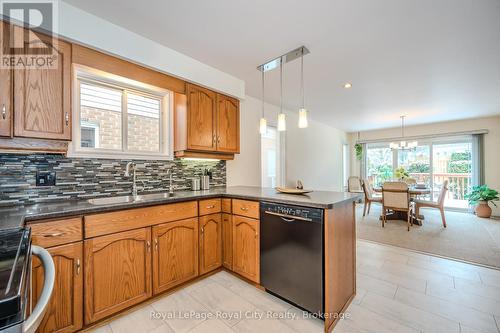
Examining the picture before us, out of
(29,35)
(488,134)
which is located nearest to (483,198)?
(488,134)

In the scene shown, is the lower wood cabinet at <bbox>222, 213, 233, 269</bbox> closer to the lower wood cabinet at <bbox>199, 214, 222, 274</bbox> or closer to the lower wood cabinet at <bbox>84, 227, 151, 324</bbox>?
the lower wood cabinet at <bbox>199, 214, 222, 274</bbox>

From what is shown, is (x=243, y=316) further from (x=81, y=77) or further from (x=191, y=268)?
(x=81, y=77)

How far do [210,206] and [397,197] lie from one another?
3811 mm

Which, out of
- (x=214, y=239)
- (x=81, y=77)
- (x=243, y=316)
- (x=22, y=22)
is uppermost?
(x=22, y=22)

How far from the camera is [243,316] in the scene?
1.73 m

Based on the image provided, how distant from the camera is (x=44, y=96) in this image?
161 cm

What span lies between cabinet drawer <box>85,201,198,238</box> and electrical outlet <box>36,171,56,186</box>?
0.61m

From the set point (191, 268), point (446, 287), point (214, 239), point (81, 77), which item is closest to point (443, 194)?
point (446, 287)

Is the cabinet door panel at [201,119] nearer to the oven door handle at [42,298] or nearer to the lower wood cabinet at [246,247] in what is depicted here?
the lower wood cabinet at [246,247]

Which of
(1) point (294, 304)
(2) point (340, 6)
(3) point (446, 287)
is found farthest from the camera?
(3) point (446, 287)

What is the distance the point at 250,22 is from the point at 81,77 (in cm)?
162

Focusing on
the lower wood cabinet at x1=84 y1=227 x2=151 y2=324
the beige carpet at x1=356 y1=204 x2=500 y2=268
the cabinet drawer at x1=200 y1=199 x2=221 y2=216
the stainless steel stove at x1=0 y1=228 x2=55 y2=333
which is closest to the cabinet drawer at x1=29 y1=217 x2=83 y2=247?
the lower wood cabinet at x1=84 y1=227 x2=151 y2=324

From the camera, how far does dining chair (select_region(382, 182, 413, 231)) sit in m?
4.05

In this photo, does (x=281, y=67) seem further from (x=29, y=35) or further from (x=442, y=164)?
(x=442, y=164)
